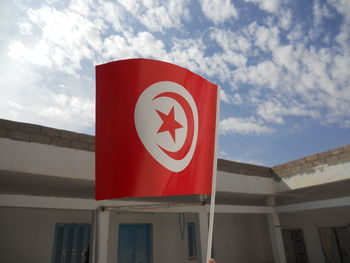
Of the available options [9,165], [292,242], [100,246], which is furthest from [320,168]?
[9,165]

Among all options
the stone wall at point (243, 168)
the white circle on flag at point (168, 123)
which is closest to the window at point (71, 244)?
the stone wall at point (243, 168)

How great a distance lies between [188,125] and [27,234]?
8.13 metres

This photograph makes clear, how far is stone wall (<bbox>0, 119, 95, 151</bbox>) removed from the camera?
5.18 meters

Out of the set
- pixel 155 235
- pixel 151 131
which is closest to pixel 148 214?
pixel 155 235

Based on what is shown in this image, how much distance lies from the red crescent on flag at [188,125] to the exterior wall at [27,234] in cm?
795

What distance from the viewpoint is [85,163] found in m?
A: 6.05

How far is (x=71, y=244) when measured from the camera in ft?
31.2

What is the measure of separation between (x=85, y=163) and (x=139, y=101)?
326 centimetres

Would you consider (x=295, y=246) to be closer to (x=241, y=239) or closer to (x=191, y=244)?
(x=241, y=239)

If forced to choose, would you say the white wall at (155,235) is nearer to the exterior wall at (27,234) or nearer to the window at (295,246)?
the exterior wall at (27,234)

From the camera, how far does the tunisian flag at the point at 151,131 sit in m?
3.21

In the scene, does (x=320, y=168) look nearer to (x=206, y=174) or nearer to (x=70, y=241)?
(x=206, y=174)

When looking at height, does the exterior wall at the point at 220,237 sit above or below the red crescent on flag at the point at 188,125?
below

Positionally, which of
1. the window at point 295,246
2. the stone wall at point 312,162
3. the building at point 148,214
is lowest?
the window at point 295,246
